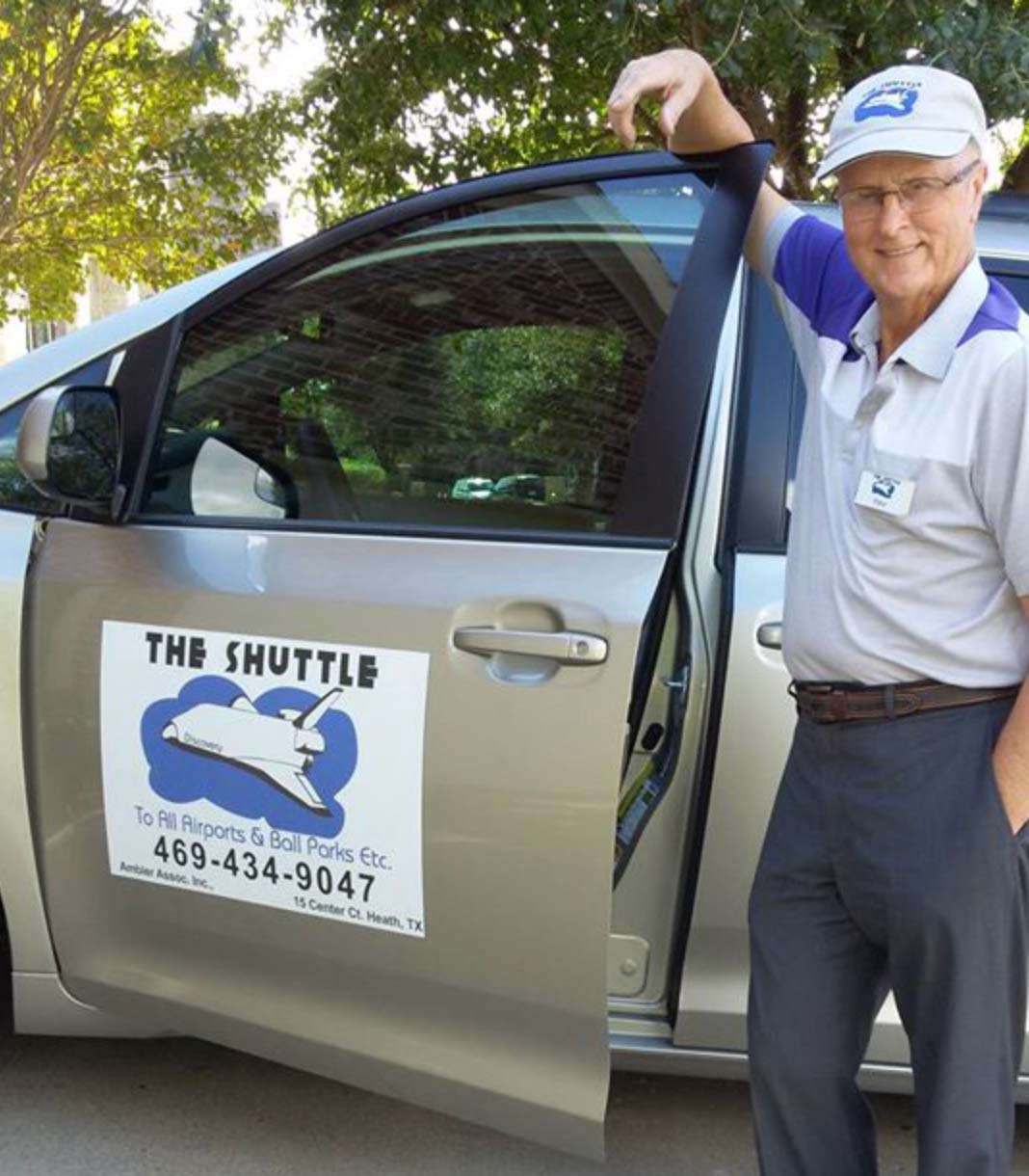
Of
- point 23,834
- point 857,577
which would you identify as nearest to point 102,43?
point 23,834

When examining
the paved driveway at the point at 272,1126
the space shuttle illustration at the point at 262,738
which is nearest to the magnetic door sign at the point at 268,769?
the space shuttle illustration at the point at 262,738

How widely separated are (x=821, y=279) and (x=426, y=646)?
77cm

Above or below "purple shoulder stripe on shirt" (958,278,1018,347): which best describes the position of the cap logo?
above

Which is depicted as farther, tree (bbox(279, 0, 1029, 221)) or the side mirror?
tree (bbox(279, 0, 1029, 221))

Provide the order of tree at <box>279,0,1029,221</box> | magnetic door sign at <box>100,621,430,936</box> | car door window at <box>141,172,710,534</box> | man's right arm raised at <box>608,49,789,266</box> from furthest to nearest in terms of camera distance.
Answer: tree at <box>279,0,1029,221</box>
car door window at <box>141,172,710,534</box>
magnetic door sign at <box>100,621,430,936</box>
man's right arm raised at <box>608,49,789,266</box>

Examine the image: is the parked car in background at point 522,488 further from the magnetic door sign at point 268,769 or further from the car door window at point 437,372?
the magnetic door sign at point 268,769

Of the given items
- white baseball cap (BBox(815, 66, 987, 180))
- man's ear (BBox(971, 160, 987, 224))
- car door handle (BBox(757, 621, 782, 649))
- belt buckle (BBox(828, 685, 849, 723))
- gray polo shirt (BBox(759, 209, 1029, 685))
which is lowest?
belt buckle (BBox(828, 685, 849, 723))

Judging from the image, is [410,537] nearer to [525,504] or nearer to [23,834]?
[525,504]

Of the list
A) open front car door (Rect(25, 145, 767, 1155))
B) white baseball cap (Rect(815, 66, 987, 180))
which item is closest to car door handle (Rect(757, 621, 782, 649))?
open front car door (Rect(25, 145, 767, 1155))

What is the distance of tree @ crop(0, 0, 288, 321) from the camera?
7957mm

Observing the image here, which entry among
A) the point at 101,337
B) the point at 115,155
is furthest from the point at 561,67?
the point at 115,155

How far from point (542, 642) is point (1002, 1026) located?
2.56ft

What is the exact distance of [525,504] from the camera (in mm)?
2057

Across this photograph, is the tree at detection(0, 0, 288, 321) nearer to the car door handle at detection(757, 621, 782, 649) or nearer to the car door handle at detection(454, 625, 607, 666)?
the car door handle at detection(454, 625, 607, 666)
